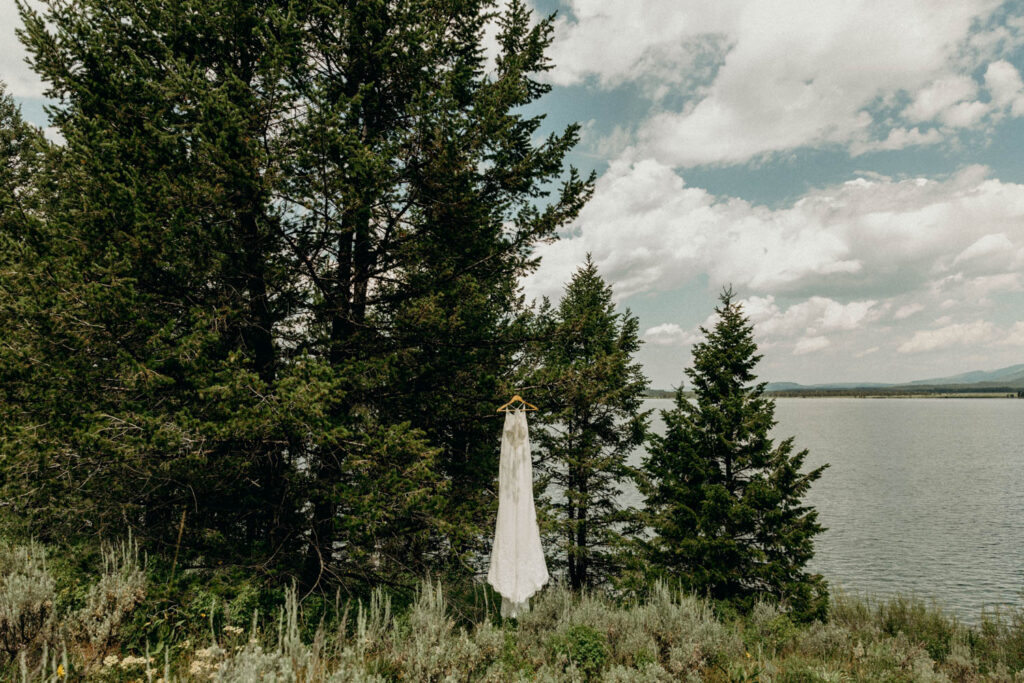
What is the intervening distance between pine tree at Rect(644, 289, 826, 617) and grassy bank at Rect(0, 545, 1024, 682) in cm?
285

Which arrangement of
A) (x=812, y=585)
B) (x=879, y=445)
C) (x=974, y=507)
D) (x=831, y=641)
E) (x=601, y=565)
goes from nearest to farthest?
(x=831, y=641) → (x=812, y=585) → (x=601, y=565) → (x=974, y=507) → (x=879, y=445)

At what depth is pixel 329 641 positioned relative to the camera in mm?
5328

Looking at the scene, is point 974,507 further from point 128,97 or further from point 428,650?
point 128,97

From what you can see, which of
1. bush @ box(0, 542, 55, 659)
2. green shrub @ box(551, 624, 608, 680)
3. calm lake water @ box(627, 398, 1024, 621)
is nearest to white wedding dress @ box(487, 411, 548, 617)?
green shrub @ box(551, 624, 608, 680)

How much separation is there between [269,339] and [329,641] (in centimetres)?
445

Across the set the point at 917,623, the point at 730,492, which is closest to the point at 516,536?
the point at 730,492

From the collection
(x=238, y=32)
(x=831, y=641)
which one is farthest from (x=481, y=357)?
(x=831, y=641)

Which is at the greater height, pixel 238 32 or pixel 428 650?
pixel 238 32

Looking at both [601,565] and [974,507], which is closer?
[601,565]

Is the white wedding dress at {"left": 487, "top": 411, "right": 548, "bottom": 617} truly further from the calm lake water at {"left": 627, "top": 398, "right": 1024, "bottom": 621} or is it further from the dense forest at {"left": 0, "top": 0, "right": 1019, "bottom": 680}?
the calm lake water at {"left": 627, "top": 398, "right": 1024, "bottom": 621}

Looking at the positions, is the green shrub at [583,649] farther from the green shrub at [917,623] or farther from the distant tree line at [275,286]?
the green shrub at [917,623]

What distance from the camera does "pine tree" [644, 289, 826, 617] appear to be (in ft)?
33.6

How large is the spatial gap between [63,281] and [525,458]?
19.0 feet

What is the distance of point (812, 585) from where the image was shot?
10133 millimetres
